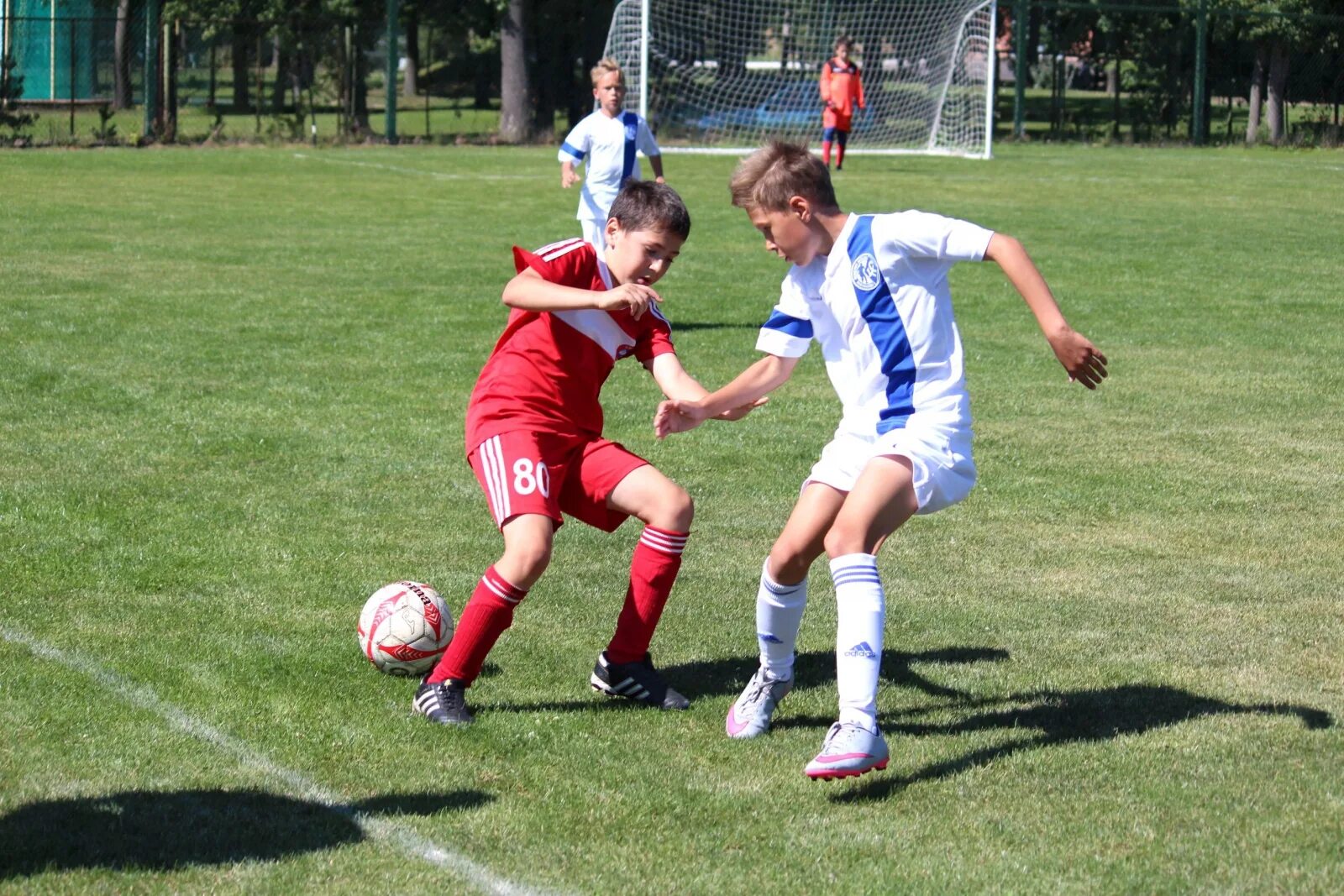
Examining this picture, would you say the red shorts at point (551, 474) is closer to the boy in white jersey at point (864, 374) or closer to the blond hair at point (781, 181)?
the boy in white jersey at point (864, 374)

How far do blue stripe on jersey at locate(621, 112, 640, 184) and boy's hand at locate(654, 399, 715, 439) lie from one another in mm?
7240

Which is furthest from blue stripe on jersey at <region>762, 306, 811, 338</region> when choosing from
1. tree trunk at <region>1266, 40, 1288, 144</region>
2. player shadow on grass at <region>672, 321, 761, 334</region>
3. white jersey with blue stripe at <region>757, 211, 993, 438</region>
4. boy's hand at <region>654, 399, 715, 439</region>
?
tree trunk at <region>1266, 40, 1288, 144</region>

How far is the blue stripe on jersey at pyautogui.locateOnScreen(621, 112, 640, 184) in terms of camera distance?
11.9 metres

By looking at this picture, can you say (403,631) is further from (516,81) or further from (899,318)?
(516,81)

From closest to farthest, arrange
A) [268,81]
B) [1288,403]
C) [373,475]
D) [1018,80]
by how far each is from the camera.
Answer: [373,475] → [1288,403] → [268,81] → [1018,80]

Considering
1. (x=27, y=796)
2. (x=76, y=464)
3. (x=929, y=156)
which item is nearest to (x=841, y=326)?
(x=27, y=796)

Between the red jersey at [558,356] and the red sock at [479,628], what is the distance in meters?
0.47

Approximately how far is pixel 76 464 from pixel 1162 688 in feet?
17.0

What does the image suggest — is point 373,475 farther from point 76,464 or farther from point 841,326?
point 841,326

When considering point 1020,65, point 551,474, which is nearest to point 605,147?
point 551,474

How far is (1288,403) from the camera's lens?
31.3 feet

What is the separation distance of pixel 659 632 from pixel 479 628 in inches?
41.7

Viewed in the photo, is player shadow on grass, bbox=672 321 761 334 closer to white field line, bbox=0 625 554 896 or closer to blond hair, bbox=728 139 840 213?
white field line, bbox=0 625 554 896

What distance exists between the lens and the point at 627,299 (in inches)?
175
